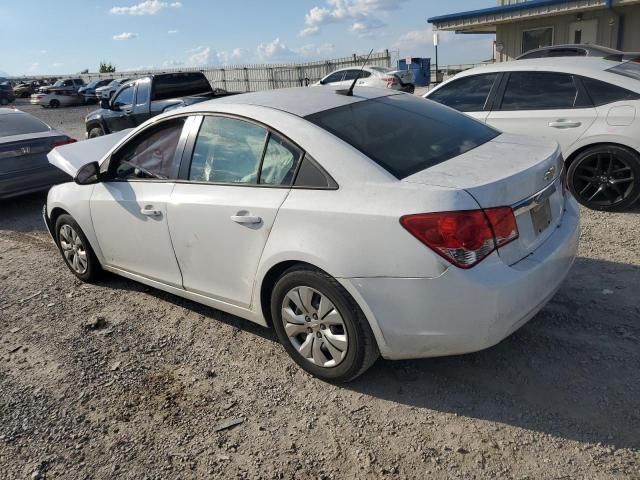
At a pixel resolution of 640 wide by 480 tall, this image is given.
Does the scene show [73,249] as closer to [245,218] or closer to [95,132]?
[245,218]

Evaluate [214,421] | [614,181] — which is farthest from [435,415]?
[614,181]

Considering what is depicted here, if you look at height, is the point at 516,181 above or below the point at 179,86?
below

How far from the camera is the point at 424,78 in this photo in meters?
28.2

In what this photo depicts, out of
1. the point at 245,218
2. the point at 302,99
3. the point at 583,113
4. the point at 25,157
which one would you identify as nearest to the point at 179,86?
the point at 25,157

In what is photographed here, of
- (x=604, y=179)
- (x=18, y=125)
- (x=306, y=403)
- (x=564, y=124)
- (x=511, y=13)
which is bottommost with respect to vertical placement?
(x=306, y=403)

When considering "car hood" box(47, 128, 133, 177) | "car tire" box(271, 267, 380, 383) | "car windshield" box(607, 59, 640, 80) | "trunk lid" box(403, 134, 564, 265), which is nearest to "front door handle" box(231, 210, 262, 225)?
"car tire" box(271, 267, 380, 383)

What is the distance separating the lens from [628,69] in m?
5.66

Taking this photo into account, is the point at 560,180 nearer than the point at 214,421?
No

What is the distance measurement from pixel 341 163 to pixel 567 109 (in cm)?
378

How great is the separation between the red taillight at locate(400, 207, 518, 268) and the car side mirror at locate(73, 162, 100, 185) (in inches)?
109

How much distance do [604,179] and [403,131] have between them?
3.21 m

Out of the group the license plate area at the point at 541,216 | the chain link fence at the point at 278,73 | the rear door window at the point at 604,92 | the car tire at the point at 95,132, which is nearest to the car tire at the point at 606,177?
the rear door window at the point at 604,92

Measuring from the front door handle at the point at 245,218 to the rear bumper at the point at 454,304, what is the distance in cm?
69

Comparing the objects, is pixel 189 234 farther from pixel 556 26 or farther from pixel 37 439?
pixel 556 26
